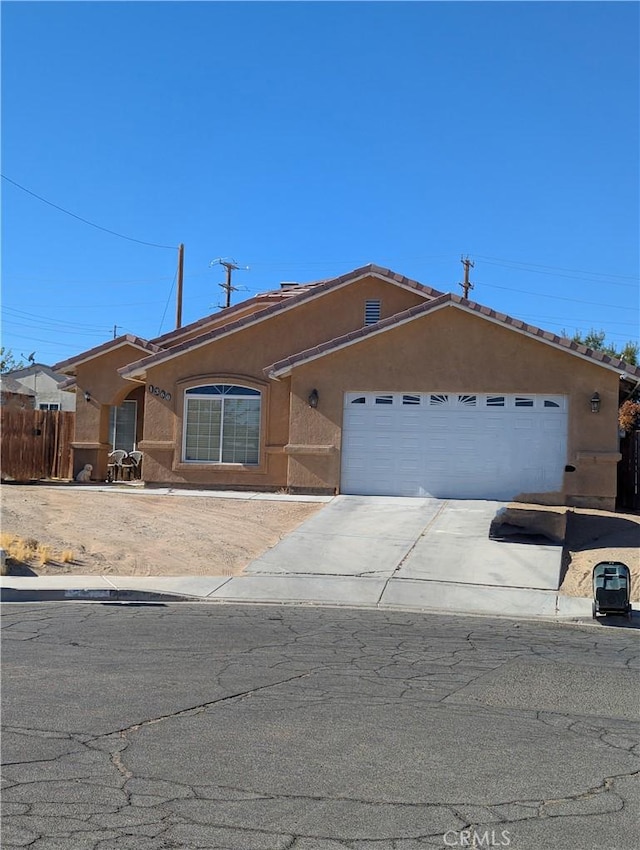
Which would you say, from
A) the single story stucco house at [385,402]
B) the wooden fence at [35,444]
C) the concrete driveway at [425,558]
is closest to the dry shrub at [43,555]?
the concrete driveway at [425,558]

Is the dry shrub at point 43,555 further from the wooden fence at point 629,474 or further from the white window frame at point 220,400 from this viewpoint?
the wooden fence at point 629,474

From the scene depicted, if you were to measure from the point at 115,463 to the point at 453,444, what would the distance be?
11.9 m

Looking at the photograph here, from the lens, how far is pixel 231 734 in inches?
253

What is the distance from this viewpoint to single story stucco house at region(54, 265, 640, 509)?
20469mm

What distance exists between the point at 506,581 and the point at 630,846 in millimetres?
9525

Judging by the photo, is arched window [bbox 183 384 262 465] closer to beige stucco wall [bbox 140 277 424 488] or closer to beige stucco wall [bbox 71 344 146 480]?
beige stucco wall [bbox 140 277 424 488]

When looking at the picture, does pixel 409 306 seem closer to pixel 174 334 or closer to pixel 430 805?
pixel 174 334

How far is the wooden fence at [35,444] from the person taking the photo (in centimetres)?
2508

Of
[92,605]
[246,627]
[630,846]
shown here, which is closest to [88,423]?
[92,605]

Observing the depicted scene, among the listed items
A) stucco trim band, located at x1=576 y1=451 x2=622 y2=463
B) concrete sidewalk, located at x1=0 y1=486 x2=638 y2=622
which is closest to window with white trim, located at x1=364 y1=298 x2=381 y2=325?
stucco trim band, located at x1=576 y1=451 x2=622 y2=463

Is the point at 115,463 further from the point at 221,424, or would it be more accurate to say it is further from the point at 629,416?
the point at 629,416

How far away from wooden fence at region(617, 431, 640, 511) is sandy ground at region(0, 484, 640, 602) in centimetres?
173

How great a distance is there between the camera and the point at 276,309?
938 inches

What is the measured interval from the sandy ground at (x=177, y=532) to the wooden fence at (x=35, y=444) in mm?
3748
